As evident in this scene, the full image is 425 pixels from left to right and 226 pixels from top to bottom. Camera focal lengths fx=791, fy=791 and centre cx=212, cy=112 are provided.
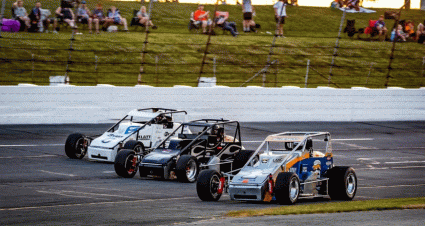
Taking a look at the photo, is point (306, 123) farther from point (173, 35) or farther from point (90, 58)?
point (90, 58)

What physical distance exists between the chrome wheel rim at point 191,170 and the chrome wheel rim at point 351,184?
9.52 ft

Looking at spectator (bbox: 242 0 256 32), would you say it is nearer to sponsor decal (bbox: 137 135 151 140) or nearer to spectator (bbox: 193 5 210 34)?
spectator (bbox: 193 5 210 34)

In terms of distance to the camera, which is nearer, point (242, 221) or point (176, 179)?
point (242, 221)

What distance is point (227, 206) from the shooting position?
11.3 metres

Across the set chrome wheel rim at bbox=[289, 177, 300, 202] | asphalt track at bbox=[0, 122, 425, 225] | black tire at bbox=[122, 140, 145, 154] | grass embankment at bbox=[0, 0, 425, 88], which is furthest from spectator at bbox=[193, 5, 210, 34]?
chrome wheel rim at bbox=[289, 177, 300, 202]

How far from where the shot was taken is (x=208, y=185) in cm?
1167

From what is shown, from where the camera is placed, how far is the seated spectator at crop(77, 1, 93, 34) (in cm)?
2209

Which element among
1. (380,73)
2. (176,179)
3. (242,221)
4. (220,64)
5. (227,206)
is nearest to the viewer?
(242,221)

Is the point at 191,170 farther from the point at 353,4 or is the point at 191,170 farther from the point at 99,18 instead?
the point at 353,4

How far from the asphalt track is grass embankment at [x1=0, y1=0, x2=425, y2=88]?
3209 millimetres

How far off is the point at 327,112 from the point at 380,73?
6.85 metres

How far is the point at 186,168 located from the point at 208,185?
2179mm

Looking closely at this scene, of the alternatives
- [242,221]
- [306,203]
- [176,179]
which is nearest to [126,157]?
[176,179]

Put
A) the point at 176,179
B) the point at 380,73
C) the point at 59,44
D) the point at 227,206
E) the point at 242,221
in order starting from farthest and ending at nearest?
1. the point at 380,73
2. the point at 59,44
3. the point at 176,179
4. the point at 227,206
5. the point at 242,221
